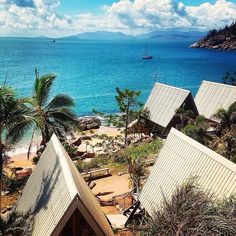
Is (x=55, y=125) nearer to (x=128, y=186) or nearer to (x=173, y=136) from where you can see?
(x=128, y=186)

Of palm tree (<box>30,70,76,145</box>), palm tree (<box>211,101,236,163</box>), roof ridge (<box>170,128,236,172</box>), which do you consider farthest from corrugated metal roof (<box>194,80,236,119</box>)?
roof ridge (<box>170,128,236,172</box>)

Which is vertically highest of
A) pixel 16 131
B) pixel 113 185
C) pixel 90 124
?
pixel 16 131

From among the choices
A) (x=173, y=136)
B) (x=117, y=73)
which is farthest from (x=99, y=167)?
(x=117, y=73)

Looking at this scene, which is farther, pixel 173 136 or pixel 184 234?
pixel 173 136

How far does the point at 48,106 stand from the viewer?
24750 millimetres

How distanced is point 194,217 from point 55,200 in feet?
16.7

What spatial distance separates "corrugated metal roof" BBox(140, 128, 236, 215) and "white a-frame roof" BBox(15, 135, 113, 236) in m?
2.19

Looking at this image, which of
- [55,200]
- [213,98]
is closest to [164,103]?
[213,98]

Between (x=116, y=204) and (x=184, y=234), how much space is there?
11424 millimetres

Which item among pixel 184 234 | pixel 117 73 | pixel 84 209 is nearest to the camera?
pixel 184 234

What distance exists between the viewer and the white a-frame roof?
11.7 metres

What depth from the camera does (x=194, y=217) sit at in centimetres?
925

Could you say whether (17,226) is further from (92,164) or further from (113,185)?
(92,164)

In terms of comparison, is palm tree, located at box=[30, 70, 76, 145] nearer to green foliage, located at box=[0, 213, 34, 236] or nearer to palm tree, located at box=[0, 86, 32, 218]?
palm tree, located at box=[0, 86, 32, 218]
